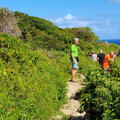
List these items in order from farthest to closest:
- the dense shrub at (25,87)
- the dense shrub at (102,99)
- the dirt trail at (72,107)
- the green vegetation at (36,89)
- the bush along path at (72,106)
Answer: the bush along path at (72,106) → the dirt trail at (72,107) → the dense shrub at (25,87) → the green vegetation at (36,89) → the dense shrub at (102,99)

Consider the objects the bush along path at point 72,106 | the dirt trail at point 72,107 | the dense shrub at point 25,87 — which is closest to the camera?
the dense shrub at point 25,87

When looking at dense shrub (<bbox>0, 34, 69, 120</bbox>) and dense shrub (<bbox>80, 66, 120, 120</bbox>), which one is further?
dense shrub (<bbox>0, 34, 69, 120</bbox>)

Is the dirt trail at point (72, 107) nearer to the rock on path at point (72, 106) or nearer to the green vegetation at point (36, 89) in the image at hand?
the rock on path at point (72, 106)

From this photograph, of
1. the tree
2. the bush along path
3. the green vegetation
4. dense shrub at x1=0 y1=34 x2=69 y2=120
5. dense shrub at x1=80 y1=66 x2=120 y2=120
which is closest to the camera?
dense shrub at x1=80 y1=66 x2=120 y2=120

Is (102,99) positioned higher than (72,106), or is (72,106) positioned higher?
(102,99)

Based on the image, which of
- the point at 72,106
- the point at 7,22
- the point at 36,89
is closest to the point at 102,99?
the point at 36,89

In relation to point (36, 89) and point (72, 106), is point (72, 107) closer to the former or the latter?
point (72, 106)

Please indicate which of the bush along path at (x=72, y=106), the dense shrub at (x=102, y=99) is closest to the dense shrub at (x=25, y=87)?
the bush along path at (x=72, y=106)

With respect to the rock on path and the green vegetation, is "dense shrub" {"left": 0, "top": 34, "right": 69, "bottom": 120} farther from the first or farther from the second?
the rock on path

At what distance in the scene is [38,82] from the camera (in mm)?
6160

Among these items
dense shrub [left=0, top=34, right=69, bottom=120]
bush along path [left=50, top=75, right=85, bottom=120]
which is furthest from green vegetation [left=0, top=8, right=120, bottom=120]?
bush along path [left=50, top=75, right=85, bottom=120]

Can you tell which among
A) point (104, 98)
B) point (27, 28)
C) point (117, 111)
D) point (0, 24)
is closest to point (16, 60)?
point (104, 98)

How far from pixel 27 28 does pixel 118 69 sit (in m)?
18.7

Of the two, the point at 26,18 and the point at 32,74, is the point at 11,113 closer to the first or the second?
the point at 32,74
